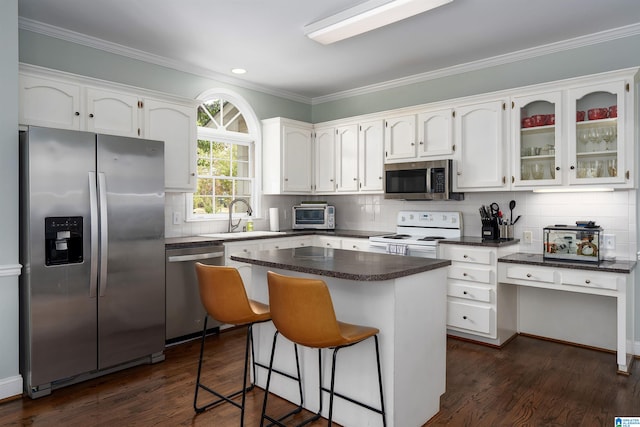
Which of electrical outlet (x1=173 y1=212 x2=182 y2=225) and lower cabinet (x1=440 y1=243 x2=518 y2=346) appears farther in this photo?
electrical outlet (x1=173 y1=212 x2=182 y2=225)

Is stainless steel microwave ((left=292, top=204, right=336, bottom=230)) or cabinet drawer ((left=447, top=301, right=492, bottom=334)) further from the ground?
stainless steel microwave ((left=292, top=204, right=336, bottom=230))

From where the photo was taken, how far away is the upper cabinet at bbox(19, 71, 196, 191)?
3.18m

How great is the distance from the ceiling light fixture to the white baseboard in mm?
3337

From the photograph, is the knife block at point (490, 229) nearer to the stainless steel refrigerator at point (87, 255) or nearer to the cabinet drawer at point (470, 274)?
the cabinet drawer at point (470, 274)

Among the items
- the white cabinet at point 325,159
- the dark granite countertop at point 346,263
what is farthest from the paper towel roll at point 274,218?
the dark granite countertop at point 346,263

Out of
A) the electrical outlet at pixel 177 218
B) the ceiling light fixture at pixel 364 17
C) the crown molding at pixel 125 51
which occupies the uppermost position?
the crown molding at pixel 125 51

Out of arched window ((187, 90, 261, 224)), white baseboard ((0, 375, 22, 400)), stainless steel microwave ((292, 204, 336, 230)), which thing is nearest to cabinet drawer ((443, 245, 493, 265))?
stainless steel microwave ((292, 204, 336, 230))

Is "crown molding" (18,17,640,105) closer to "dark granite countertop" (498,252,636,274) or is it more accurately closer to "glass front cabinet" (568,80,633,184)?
"glass front cabinet" (568,80,633,184)

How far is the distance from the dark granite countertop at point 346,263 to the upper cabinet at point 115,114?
170 cm

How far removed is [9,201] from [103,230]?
0.60 metres

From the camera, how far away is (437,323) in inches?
99.6

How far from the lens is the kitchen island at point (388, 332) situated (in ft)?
7.20

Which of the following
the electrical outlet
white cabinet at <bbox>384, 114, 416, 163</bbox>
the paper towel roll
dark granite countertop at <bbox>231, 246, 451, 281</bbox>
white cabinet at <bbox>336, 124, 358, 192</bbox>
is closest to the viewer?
dark granite countertop at <bbox>231, 246, 451, 281</bbox>

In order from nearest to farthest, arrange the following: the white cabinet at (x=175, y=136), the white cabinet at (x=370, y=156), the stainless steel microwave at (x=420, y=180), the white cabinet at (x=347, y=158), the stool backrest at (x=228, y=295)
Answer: the stool backrest at (x=228, y=295) < the white cabinet at (x=175, y=136) < the stainless steel microwave at (x=420, y=180) < the white cabinet at (x=370, y=156) < the white cabinet at (x=347, y=158)
